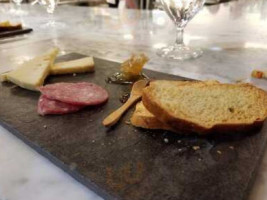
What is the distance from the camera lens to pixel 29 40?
1.12 metres

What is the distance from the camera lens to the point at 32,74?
0.60m

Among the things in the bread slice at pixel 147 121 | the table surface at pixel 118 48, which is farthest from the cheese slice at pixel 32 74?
the bread slice at pixel 147 121

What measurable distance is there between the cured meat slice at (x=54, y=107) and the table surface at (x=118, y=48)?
66 mm

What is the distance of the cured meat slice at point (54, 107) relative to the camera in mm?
468

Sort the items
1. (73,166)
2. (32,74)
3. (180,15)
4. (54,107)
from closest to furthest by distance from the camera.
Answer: (73,166), (54,107), (32,74), (180,15)

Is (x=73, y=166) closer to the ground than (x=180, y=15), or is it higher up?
closer to the ground

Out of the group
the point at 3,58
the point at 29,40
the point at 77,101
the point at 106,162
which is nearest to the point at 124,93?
the point at 77,101

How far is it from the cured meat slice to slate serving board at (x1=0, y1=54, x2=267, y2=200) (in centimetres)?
1

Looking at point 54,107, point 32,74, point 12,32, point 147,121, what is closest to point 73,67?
point 32,74

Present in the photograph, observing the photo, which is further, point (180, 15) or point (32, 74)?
point (180, 15)

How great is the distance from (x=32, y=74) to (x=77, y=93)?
0.53 feet

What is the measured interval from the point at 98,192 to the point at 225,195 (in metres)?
0.14

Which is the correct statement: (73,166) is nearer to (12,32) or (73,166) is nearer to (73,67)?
(73,67)

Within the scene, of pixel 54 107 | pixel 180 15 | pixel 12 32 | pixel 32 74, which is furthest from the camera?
pixel 12 32
